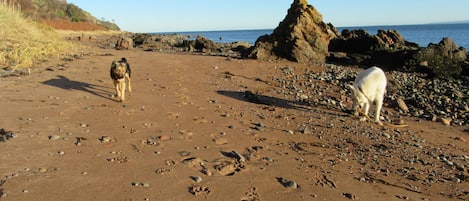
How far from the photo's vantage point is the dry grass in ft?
37.2

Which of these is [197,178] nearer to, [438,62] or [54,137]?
[54,137]

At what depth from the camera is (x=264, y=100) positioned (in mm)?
9789

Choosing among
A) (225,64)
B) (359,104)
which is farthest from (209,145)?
(225,64)

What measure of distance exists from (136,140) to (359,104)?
5114 millimetres

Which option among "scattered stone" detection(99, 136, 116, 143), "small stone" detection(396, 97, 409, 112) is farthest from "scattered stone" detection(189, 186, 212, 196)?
"small stone" detection(396, 97, 409, 112)

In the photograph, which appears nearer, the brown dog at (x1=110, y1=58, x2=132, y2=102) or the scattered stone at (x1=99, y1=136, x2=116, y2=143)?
the scattered stone at (x1=99, y1=136, x2=116, y2=143)

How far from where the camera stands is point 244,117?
307 inches

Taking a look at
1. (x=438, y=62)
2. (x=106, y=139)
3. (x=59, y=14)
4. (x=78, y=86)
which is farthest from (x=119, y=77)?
(x=59, y=14)

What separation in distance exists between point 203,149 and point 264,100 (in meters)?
4.33

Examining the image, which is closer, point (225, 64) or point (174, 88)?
point (174, 88)

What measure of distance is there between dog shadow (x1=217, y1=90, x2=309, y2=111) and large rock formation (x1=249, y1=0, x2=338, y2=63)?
622 cm

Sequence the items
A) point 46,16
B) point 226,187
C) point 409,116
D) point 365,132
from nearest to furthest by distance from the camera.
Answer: point 226,187 → point 365,132 → point 409,116 → point 46,16

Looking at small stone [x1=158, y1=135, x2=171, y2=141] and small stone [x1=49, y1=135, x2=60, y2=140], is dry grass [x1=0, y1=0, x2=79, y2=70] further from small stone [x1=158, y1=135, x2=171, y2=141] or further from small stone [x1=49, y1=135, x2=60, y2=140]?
small stone [x1=158, y1=135, x2=171, y2=141]

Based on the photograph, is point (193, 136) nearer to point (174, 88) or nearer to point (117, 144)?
point (117, 144)
